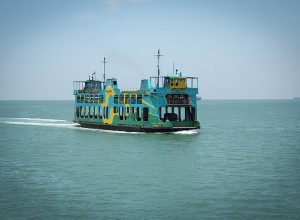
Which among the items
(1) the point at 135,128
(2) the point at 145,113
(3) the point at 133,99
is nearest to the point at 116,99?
(3) the point at 133,99

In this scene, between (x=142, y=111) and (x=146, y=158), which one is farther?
(x=142, y=111)

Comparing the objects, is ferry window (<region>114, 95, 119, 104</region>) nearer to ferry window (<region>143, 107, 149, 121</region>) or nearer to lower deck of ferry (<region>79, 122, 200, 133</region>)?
lower deck of ferry (<region>79, 122, 200, 133</region>)

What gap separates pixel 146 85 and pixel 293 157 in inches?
856

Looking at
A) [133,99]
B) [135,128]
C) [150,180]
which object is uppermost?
[133,99]

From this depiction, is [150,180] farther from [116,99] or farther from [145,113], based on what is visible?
[116,99]

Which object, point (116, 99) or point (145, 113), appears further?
point (116, 99)

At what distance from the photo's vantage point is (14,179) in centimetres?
3067

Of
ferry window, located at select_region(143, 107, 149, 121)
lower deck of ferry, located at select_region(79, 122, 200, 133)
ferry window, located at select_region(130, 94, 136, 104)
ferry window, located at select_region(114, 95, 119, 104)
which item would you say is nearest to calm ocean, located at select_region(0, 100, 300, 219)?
lower deck of ferry, located at select_region(79, 122, 200, 133)

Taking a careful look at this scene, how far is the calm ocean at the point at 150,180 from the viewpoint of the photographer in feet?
77.0

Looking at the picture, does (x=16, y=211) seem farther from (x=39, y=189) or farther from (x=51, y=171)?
(x=51, y=171)

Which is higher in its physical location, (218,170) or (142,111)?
(142,111)

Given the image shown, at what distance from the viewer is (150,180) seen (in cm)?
3041

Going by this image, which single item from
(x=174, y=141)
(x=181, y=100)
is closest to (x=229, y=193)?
(x=174, y=141)

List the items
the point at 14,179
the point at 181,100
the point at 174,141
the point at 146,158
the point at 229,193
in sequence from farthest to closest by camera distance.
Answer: the point at 181,100, the point at 174,141, the point at 146,158, the point at 14,179, the point at 229,193
